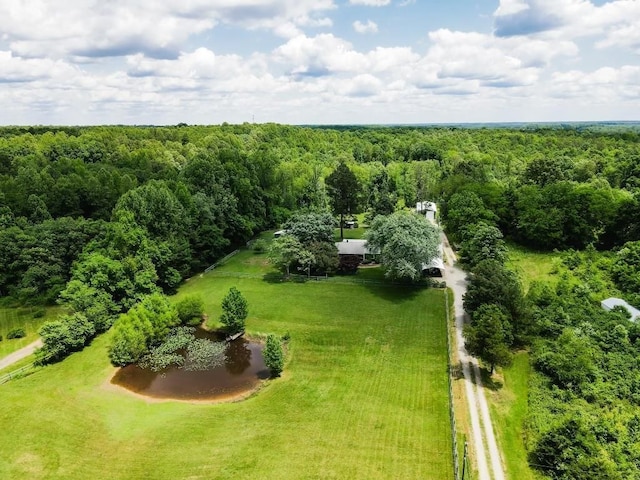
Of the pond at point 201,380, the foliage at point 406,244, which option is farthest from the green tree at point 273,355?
the foliage at point 406,244

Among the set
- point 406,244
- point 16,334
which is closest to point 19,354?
point 16,334

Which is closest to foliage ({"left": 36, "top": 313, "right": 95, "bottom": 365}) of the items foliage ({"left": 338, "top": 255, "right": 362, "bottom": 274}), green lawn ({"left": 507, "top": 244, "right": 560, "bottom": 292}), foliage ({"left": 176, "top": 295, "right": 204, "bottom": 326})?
foliage ({"left": 176, "top": 295, "right": 204, "bottom": 326})

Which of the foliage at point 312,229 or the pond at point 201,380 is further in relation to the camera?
the foliage at point 312,229

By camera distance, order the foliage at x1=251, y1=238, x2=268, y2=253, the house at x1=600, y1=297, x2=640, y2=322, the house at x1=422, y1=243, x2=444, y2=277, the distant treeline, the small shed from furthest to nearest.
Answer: the foliage at x1=251, y1=238, x2=268, y2=253 < the small shed < the house at x1=422, y1=243, x2=444, y2=277 < the distant treeline < the house at x1=600, y1=297, x2=640, y2=322

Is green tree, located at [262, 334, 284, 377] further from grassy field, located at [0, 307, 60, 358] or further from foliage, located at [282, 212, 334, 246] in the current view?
grassy field, located at [0, 307, 60, 358]

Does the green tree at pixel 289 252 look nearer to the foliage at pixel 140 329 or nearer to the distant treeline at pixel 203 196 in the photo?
the distant treeline at pixel 203 196

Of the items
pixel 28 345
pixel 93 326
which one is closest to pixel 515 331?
pixel 93 326

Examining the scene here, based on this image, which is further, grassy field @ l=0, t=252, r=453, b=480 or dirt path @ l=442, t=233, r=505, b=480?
grassy field @ l=0, t=252, r=453, b=480
